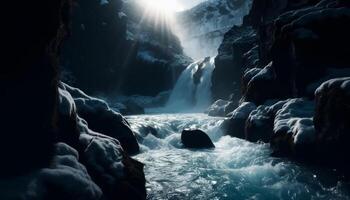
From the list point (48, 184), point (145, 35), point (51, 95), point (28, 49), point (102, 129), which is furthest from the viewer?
point (145, 35)

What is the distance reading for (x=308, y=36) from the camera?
78.1 feet

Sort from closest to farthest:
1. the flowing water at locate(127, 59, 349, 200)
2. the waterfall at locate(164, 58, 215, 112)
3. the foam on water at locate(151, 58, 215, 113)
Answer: the flowing water at locate(127, 59, 349, 200), the foam on water at locate(151, 58, 215, 113), the waterfall at locate(164, 58, 215, 112)

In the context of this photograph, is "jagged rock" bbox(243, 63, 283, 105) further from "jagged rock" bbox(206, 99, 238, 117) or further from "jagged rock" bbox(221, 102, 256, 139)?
"jagged rock" bbox(206, 99, 238, 117)

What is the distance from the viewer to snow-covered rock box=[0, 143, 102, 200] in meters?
8.63

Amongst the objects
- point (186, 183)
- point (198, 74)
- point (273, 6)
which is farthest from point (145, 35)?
point (186, 183)

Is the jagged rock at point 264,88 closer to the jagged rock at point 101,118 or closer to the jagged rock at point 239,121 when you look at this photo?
the jagged rock at point 239,121

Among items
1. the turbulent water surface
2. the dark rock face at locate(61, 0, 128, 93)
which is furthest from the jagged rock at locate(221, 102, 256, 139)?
the dark rock face at locate(61, 0, 128, 93)

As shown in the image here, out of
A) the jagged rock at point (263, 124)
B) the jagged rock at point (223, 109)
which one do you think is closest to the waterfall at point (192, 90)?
the jagged rock at point (223, 109)

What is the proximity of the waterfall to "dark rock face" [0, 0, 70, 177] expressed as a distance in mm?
56619

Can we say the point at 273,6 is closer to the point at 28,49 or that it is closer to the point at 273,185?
the point at 273,185

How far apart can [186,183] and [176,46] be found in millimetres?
118731

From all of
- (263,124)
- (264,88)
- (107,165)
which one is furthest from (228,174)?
(264,88)

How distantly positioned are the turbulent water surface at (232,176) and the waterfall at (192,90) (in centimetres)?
4371

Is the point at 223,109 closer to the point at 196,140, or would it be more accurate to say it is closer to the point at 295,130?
the point at 196,140
